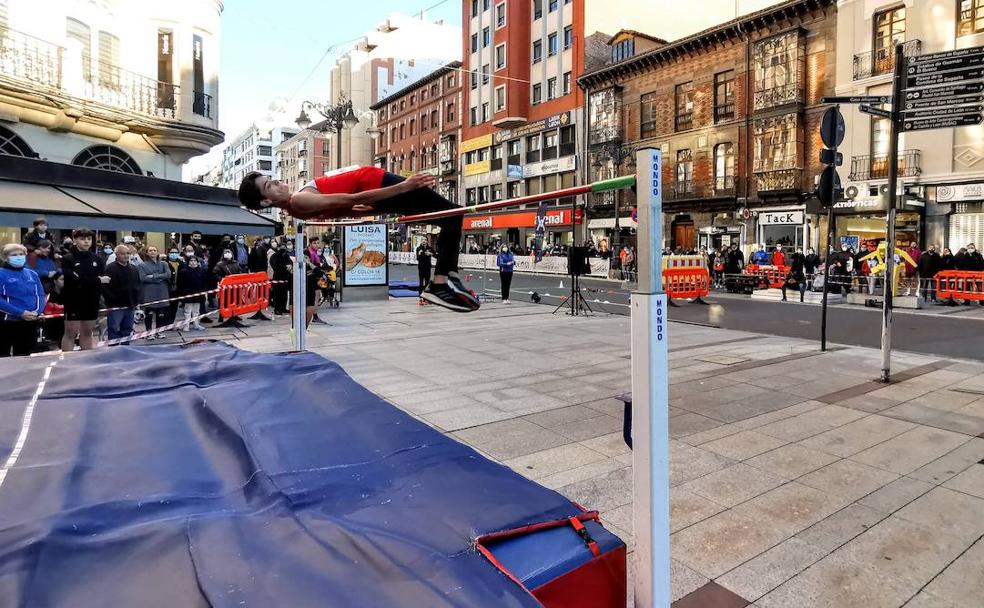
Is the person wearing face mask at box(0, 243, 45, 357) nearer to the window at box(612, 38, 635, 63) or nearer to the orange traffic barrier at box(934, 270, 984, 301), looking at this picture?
the orange traffic barrier at box(934, 270, 984, 301)

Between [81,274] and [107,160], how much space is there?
11.8 meters

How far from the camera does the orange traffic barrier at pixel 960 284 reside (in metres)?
17.3

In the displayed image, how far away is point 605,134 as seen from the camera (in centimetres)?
3906

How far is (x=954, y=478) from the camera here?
14.4 feet

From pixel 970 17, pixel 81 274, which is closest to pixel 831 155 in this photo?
pixel 81 274

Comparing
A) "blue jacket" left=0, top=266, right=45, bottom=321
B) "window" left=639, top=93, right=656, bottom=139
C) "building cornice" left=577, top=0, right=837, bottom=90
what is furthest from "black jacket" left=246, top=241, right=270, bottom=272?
"window" left=639, top=93, right=656, bottom=139

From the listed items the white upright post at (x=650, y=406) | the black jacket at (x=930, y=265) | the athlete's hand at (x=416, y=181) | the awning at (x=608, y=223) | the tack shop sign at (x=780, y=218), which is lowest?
the white upright post at (x=650, y=406)

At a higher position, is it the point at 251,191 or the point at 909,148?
the point at 909,148

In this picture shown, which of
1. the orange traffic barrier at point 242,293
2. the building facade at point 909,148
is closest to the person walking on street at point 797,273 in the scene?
the building facade at point 909,148

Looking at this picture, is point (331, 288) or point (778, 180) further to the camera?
point (778, 180)

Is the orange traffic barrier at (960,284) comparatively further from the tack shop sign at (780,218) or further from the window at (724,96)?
the window at (724,96)

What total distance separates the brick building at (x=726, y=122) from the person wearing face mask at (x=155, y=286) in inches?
974

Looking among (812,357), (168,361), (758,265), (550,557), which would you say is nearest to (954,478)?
(550,557)

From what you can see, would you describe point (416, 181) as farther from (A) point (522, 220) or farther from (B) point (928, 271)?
(A) point (522, 220)
